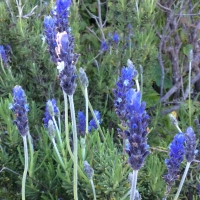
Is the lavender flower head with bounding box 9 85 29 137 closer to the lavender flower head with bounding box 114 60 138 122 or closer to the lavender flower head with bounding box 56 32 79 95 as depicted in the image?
the lavender flower head with bounding box 56 32 79 95

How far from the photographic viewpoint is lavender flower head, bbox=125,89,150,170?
107cm

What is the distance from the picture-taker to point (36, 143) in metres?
2.03

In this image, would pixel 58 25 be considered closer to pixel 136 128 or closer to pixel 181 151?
pixel 136 128

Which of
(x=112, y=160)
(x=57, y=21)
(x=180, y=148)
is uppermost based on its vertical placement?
(x=57, y=21)

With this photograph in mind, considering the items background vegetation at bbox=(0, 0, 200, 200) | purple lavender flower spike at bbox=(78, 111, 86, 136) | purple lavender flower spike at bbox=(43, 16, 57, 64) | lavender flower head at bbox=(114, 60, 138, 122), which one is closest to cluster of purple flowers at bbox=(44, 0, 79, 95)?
purple lavender flower spike at bbox=(43, 16, 57, 64)

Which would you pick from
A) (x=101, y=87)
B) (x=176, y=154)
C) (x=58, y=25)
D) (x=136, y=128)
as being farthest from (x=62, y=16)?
(x=101, y=87)

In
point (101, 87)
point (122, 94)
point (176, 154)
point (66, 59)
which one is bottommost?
point (101, 87)

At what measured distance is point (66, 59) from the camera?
115cm

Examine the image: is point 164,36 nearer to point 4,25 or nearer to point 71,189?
point 4,25

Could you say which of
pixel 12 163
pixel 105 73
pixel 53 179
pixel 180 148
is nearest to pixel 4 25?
pixel 105 73

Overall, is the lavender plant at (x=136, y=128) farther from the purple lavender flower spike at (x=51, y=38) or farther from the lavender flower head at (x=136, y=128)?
the purple lavender flower spike at (x=51, y=38)

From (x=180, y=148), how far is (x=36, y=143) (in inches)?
36.4

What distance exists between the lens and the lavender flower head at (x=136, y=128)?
1.07 m

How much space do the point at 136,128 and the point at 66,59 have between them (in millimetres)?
289
